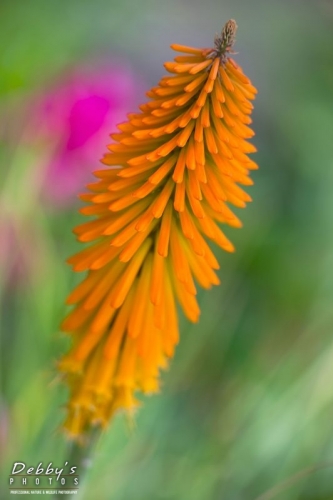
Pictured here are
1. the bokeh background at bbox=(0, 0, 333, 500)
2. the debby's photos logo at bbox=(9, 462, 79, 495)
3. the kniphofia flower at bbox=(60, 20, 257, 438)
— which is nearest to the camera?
the kniphofia flower at bbox=(60, 20, 257, 438)

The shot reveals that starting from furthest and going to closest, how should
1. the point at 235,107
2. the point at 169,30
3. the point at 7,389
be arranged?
the point at 169,30 < the point at 7,389 < the point at 235,107

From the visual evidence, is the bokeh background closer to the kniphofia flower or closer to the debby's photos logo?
the debby's photos logo

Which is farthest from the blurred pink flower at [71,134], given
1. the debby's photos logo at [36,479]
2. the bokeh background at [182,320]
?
the debby's photos logo at [36,479]

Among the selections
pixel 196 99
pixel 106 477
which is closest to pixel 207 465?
pixel 106 477

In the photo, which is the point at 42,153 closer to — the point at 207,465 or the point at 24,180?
the point at 24,180

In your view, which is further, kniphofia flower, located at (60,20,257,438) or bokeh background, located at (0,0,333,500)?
bokeh background, located at (0,0,333,500)

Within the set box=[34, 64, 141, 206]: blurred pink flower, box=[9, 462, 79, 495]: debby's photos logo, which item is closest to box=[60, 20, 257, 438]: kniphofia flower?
box=[9, 462, 79, 495]: debby's photos logo
